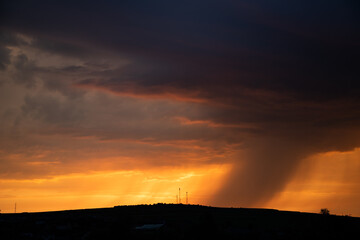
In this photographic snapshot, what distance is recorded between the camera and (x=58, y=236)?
5994 inches

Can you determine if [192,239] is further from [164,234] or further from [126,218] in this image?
[126,218]

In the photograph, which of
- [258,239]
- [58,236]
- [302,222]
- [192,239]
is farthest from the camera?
[302,222]

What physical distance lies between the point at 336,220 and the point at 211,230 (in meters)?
78.8

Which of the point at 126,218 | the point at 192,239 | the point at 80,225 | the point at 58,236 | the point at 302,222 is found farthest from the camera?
the point at 302,222

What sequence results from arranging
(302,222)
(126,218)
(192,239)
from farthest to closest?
(302,222) < (126,218) < (192,239)

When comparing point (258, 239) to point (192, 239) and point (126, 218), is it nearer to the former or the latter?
point (192, 239)

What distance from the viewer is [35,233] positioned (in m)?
154

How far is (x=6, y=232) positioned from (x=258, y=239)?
7493 centimetres

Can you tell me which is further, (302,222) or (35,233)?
(302,222)

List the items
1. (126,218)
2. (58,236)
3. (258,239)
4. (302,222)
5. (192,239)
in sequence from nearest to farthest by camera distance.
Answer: (192,239)
(126,218)
(258,239)
(58,236)
(302,222)

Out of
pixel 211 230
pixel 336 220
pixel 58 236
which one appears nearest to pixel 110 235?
pixel 211 230

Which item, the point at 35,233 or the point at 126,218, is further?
the point at 35,233

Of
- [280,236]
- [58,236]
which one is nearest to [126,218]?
[58,236]

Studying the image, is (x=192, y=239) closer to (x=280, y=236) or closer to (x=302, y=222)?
(x=280, y=236)
